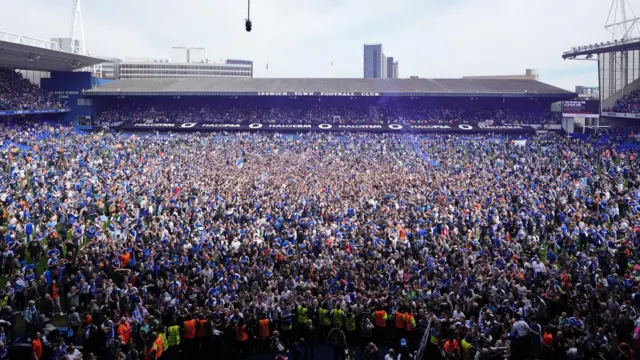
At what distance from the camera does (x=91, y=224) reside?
18328mm

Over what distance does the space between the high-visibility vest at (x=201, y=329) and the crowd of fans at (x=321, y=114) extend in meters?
37.8

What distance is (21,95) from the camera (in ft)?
135

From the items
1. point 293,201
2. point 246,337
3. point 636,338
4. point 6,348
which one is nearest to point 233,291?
point 246,337

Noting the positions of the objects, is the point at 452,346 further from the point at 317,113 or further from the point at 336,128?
the point at 317,113

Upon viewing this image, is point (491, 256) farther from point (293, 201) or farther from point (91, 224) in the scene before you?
point (91, 224)

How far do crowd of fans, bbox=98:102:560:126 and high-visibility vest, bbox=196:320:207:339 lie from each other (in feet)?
124

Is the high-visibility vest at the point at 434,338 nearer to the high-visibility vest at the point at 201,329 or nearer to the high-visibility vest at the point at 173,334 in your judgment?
the high-visibility vest at the point at 201,329

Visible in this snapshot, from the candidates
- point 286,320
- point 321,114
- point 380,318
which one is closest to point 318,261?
point 286,320

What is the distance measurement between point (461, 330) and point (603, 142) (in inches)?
1485

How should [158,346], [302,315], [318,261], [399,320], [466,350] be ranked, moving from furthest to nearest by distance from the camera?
1. [318,261]
2. [302,315]
3. [399,320]
4. [158,346]
5. [466,350]

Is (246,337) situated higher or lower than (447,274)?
lower

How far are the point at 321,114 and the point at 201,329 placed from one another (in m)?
39.7

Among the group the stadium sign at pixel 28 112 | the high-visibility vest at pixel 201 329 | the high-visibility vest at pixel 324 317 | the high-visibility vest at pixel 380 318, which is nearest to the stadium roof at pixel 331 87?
the stadium sign at pixel 28 112

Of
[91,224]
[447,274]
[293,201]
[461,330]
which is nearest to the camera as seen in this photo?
[461,330]
